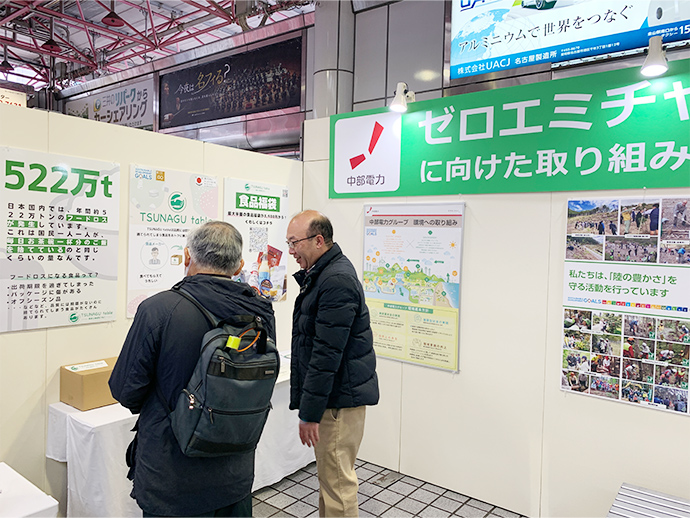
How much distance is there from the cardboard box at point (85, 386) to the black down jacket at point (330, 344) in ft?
3.36

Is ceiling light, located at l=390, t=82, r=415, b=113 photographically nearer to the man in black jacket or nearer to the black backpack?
the man in black jacket

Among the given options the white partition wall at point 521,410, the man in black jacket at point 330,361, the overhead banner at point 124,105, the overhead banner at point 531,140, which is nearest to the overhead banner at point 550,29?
the overhead banner at point 531,140

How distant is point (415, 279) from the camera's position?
10.8 feet

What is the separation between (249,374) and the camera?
60.4 inches

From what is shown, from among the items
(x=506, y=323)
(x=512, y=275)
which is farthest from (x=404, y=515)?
(x=512, y=275)

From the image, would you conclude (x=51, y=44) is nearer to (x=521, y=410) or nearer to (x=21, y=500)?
(x=21, y=500)

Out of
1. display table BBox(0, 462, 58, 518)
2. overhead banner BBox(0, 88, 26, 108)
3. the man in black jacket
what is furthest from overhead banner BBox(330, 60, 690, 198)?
display table BBox(0, 462, 58, 518)

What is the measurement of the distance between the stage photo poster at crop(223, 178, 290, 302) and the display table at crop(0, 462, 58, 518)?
1.72 meters

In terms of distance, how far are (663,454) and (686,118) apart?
5.47 ft

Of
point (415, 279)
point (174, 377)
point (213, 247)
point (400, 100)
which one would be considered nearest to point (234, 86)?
point (400, 100)

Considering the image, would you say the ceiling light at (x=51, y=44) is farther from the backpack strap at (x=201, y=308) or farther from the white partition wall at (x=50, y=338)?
the backpack strap at (x=201, y=308)

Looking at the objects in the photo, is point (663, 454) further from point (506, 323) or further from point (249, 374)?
point (249, 374)

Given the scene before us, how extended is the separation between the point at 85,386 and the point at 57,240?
760 millimetres

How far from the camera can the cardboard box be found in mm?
2443
